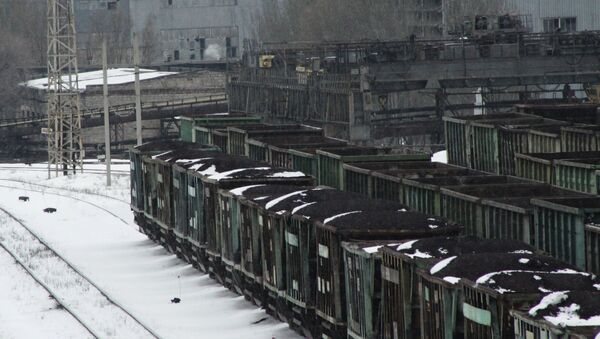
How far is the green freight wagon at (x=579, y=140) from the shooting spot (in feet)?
94.1

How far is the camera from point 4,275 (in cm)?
3134

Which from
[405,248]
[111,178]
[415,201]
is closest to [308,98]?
[111,178]

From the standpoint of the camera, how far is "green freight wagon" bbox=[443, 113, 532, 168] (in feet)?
115

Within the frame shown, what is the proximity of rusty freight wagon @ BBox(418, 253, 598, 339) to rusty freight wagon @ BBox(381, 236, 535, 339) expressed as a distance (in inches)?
16.2

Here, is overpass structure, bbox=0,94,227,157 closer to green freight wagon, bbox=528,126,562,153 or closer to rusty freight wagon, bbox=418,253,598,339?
green freight wagon, bbox=528,126,562,153

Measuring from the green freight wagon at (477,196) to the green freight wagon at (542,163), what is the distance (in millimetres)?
2426

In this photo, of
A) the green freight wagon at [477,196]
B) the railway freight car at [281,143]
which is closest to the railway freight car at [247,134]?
the railway freight car at [281,143]

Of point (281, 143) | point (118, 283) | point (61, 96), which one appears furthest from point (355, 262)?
point (61, 96)

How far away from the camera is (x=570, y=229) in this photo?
18016 mm

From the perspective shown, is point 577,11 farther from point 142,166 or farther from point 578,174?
point 578,174

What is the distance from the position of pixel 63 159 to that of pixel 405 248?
43.0 meters

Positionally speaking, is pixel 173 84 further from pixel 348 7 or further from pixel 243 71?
pixel 243 71

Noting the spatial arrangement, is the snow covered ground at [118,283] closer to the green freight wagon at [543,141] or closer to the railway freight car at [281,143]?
the railway freight car at [281,143]

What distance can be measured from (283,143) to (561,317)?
2383 centimetres
